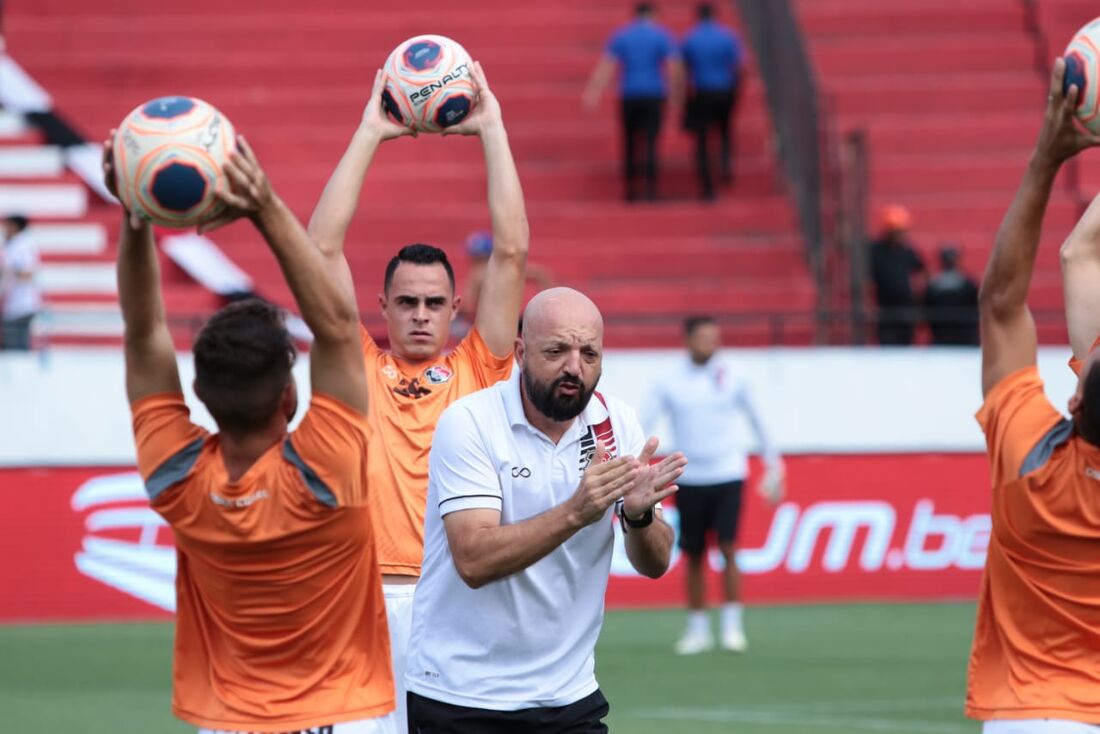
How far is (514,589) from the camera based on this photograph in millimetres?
5434

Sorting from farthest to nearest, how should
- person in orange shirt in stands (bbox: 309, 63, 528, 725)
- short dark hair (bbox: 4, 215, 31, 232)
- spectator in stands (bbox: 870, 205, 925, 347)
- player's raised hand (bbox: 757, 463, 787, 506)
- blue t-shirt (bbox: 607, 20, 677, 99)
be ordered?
blue t-shirt (bbox: 607, 20, 677, 99), spectator in stands (bbox: 870, 205, 925, 347), short dark hair (bbox: 4, 215, 31, 232), player's raised hand (bbox: 757, 463, 787, 506), person in orange shirt in stands (bbox: 309, 63, 528, 725)

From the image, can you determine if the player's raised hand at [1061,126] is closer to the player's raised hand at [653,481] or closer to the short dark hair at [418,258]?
the player's raised hand at [653,481]

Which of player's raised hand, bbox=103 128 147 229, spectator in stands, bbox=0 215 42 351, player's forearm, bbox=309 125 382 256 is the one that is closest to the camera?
player's raised hand, bbox=103 128 147 229

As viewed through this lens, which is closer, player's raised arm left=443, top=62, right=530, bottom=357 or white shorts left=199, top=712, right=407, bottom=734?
white shorts left=199, top=712, right=407, bottom=734

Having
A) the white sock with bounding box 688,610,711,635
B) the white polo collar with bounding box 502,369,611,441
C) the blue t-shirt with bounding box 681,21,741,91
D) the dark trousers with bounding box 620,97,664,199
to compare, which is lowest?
the white sock with bounding box 688,610,711,635

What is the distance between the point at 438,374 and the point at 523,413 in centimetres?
177

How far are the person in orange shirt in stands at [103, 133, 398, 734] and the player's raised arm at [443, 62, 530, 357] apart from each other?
1.84 meters

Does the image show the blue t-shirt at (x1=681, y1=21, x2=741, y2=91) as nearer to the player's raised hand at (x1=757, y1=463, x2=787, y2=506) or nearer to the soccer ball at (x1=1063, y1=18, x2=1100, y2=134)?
the player's raised hand at (x1=757, y1=463, x2=787, y2=506)

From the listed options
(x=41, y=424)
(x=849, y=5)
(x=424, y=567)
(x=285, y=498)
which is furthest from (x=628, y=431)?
(x=849, y=5)

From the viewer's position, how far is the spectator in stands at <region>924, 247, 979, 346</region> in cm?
1762

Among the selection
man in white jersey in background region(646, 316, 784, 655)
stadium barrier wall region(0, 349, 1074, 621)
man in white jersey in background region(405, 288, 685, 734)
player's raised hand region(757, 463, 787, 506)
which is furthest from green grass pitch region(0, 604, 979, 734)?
man in white jersey in background region(405, 288, 685, 734)

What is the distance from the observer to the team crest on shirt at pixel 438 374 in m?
7.25

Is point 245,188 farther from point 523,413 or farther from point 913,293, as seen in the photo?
point 913,293

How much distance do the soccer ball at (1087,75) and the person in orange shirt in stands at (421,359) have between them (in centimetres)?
229
